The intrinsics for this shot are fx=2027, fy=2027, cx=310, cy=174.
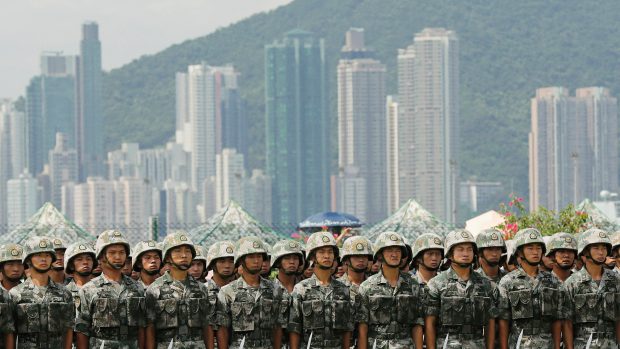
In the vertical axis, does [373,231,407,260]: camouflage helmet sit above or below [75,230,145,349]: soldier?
above

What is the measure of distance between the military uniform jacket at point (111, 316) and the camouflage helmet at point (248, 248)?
2.84 feet

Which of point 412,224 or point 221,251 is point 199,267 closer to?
point 221,251

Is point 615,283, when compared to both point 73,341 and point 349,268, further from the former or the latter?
point 73,341

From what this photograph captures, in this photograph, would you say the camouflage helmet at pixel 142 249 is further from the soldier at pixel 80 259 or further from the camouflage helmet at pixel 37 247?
the camouflage helmet at pixel 37 247

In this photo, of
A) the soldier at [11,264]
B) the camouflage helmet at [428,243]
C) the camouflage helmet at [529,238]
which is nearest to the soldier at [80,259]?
the soldier at [11,264]

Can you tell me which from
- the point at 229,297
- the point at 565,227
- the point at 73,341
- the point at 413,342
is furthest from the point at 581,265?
the point at 565,227

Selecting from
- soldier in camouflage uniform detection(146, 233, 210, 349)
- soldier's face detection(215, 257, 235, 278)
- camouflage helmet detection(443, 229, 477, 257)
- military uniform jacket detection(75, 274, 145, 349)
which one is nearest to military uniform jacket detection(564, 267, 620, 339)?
→ camouflage helmet detection(443, 229, 477, 257)

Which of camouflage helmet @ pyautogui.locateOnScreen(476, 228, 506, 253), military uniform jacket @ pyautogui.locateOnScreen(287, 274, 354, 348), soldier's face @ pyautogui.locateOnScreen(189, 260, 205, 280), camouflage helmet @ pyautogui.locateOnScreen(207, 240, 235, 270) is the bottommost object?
military uniform jacket @ pyautogui.locateOnScreen(287, 274, 354, 348)

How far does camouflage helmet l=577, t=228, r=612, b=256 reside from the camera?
15.7 meters

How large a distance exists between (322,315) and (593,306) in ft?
6.95

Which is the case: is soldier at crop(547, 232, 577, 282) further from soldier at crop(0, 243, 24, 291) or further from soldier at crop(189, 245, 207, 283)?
soldier at crop(0, 243, 24, 291)

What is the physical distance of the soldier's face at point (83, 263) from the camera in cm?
1559

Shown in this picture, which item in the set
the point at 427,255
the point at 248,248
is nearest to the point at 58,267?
the point at 248,248

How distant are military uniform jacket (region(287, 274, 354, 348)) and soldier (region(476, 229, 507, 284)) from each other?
1.24 meters
